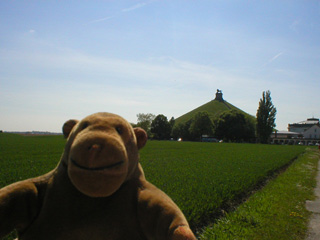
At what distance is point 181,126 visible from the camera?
8912 centimetres

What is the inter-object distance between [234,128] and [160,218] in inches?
3199

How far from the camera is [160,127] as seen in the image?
86.7 meters

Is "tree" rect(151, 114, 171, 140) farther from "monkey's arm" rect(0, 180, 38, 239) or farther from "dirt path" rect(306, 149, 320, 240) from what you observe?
"monkey's arm" rect(0, 180, 38, 239)

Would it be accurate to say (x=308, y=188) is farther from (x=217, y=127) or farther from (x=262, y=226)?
(x=217, y=127)

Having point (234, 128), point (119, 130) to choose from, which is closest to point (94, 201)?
point (119, 130)

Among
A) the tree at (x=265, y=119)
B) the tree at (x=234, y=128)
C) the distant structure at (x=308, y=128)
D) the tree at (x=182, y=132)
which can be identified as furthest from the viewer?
the distant structure at (x=308, y=128)

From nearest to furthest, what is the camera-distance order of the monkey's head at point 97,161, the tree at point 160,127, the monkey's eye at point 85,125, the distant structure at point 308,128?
the monkey's head at point 97,161, the monkey's eye at point 85,125, the tree at point 160,127, the distant structure at point 308,128

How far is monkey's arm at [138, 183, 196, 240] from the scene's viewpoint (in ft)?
4.94

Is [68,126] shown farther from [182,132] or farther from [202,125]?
[182,132]

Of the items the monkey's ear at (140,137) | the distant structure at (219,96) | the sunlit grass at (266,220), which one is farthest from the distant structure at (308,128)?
the monkey's ear at (140,137)

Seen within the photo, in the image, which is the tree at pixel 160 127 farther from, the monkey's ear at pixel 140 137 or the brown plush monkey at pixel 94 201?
the brown plush monkey at pixel 94 201

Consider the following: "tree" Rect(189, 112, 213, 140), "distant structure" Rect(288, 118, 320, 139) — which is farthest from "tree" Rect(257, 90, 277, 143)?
"distant structure" Rect(288, 118, 320, 139)

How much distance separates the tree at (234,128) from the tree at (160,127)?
17.2 m

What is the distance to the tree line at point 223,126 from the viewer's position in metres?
68.9
